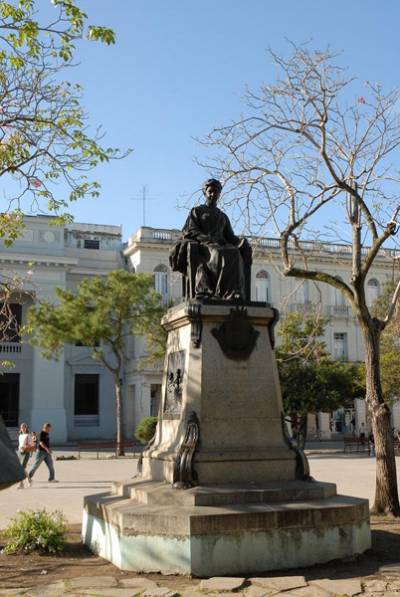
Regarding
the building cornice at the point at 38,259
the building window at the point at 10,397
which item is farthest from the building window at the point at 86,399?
the building cornice at the point at 38,259

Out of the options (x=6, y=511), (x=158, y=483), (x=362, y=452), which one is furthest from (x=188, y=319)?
(x=362, y=452)

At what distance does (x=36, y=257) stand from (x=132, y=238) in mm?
6908

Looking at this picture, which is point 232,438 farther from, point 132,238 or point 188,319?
point 132,238

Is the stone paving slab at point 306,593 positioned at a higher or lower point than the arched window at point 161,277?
lower

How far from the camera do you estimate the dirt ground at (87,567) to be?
20.0 feet

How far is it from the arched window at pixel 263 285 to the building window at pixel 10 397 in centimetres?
1549

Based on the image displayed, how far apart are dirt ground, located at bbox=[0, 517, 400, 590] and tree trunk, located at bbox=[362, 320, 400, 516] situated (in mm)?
2370

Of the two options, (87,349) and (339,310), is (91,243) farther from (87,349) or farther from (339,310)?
(339,310)

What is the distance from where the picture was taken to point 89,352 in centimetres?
4134

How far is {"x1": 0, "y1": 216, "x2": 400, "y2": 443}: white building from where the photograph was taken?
37.9 m

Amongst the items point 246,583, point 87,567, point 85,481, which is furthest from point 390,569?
point 85,481

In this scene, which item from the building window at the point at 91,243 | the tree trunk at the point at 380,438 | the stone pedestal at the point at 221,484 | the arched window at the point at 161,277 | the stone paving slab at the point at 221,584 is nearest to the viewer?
the stone paving slab at the point at 221,584

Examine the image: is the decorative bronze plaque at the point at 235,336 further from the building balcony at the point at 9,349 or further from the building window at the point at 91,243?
the building window at the point at 91,243

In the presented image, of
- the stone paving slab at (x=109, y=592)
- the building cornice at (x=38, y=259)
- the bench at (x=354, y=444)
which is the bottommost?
the bench at (x=354, y=444)
